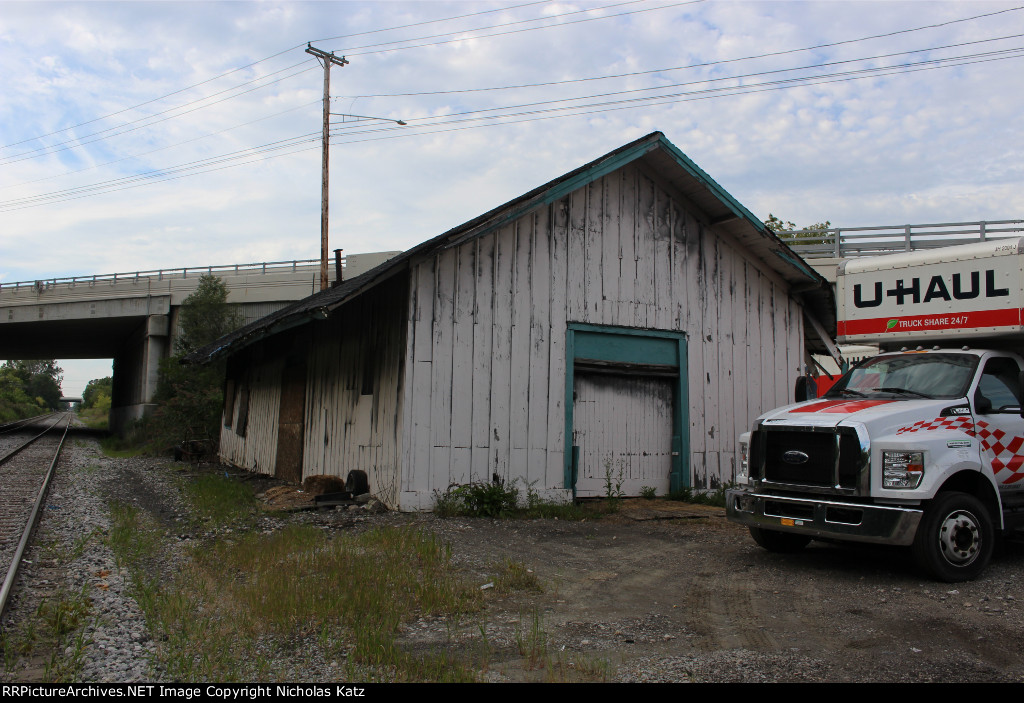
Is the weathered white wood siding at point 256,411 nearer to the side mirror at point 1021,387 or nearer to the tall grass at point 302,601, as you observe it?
the tall grass at point 302,601

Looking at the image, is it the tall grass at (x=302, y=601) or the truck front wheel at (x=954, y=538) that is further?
the truck front wheel at (x=954, y=538)

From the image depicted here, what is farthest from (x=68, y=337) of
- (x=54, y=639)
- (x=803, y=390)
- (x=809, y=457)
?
(x=809, y=457)

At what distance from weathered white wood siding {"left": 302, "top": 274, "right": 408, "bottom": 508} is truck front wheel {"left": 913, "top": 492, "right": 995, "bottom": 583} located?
622cm

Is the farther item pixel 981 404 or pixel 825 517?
pixel 981 404

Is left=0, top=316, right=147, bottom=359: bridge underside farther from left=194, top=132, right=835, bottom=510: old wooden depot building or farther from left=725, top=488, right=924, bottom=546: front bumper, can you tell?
left=725, top=488, right=924, bottom=546: front bumper

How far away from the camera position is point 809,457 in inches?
263

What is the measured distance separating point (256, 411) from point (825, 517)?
46.4 feet

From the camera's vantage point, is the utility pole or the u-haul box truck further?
the utility pole

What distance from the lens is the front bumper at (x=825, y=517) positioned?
6047 millimetres

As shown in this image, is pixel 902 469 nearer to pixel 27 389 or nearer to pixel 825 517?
pixel 825 517

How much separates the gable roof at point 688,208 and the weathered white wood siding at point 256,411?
2.23 meters

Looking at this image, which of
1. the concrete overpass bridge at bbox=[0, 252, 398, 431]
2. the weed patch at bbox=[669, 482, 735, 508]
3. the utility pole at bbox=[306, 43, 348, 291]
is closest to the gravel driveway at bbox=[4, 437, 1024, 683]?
the weed patch at bbox=[669, 482, 735, 508]

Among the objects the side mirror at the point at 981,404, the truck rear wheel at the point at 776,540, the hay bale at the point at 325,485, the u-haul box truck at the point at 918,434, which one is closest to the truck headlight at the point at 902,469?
the u-haul box truck at the point at 918,434

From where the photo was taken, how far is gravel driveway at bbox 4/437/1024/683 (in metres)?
4.30
